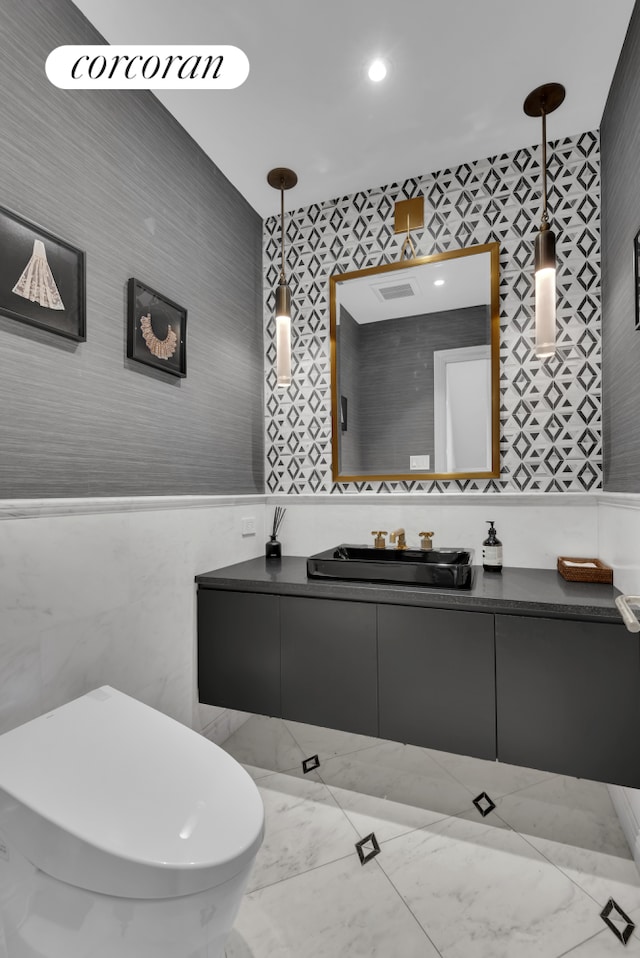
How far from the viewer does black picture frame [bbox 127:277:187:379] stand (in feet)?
5.23

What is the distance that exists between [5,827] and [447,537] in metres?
1.69

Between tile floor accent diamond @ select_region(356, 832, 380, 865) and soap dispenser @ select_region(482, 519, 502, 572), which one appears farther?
soap dispenser @ select_region(482, 519, 502, 572)

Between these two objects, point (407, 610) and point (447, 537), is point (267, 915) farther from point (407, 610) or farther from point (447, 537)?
point (447, 537)

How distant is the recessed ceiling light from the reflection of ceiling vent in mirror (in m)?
0.74

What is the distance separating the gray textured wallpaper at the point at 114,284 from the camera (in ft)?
4.04

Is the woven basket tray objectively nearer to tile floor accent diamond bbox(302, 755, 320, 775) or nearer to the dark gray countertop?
the dark gray countertop

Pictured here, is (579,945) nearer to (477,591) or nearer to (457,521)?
(477,591)

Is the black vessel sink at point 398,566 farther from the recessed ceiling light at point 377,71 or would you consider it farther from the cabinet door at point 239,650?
the recessed ceiling light at point 377,71

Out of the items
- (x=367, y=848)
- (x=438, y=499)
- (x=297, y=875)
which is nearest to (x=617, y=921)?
(x=367, y=848)

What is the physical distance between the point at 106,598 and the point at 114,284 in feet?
3.31

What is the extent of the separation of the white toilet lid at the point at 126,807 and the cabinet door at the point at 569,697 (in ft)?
2.87

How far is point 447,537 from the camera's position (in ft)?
6.75

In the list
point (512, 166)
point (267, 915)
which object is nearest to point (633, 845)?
point (267, 915)

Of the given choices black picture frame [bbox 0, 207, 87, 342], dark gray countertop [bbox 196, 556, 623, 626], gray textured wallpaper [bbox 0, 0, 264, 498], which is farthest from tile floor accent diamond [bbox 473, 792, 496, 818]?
black picture frame [bbox 0, 207, 87, 342]
